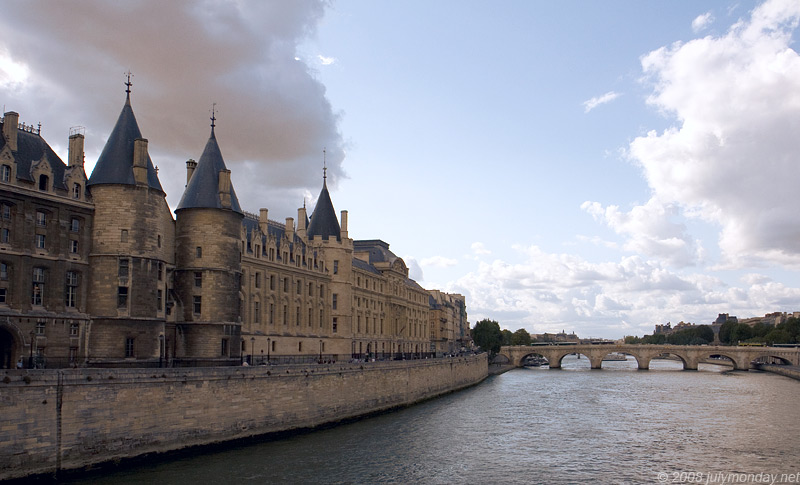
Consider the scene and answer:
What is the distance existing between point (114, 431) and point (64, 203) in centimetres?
1387

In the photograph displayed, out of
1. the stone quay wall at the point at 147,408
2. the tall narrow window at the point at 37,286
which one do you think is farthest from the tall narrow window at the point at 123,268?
the stone quay wall at the point at 147,408

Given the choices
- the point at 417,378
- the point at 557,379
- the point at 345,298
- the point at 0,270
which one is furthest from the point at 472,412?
the point at 557,379

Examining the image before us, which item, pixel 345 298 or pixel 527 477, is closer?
pixel 527 477

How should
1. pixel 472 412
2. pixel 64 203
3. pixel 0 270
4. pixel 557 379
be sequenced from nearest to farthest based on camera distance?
pixel 0 270, pixel 64 203, pixel 472 412, pixel 557 379

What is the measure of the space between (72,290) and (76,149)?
884 cm

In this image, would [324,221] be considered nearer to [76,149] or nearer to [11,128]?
[76,149]

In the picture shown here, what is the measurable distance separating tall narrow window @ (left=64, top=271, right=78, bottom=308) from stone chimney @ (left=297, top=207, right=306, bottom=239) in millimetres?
33973

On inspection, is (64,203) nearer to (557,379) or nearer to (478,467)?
(478,467)

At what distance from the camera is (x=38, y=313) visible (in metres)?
36.9

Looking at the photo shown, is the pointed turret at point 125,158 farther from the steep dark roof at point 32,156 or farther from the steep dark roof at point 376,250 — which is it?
the steep dark roof at point 376,250

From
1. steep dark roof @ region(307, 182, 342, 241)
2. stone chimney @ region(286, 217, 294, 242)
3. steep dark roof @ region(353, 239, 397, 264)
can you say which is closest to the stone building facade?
stone chimney @ region(286, 217, 294, 242)

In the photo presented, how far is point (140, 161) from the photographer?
4166 cm

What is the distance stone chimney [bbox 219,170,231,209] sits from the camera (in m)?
47.1

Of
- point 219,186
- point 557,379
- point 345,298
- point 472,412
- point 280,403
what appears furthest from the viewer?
point 557,379
